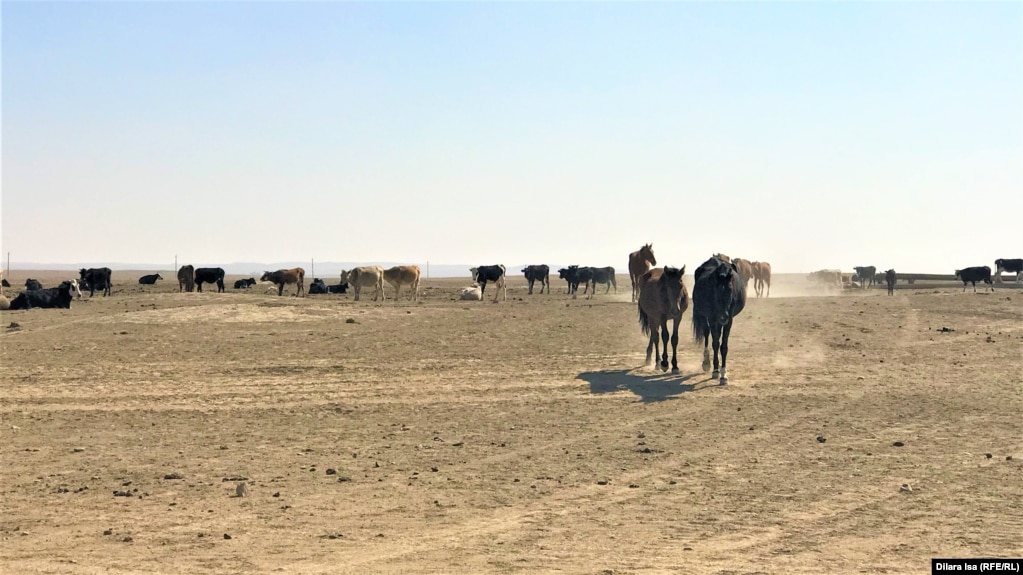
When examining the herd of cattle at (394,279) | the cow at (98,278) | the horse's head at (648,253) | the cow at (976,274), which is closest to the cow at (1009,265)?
the herd of cattle at (394,279)

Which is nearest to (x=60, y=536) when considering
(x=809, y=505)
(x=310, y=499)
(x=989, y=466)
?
(x=310, y=499)

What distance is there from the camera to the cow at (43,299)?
117 feet

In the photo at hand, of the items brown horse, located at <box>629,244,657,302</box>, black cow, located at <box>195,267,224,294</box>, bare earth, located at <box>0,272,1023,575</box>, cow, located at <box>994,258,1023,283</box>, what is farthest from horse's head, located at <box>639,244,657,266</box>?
cow, located at <box>994,258,1023,283</box>

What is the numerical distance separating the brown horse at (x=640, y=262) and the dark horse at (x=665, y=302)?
22.0 ft

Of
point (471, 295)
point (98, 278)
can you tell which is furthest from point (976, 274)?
point (98, 278)

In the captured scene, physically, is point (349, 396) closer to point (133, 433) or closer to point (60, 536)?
point (133, 433)

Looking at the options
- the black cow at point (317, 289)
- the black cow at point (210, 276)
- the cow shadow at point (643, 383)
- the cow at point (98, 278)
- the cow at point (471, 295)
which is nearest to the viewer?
the cow shadow at point (643, 383)

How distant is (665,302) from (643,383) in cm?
243

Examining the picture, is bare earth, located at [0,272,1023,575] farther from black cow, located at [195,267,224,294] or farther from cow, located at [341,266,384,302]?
black cow, located at [195,267,224,294]

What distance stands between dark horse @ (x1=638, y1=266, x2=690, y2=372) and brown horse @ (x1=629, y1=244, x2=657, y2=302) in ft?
22.0

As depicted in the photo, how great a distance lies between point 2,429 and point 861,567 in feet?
36.8

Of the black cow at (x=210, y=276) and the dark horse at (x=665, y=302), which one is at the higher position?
the black cow at (x=210, y=276)

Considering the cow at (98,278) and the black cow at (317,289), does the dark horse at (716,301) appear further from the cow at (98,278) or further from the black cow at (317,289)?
the black cow at (317,289)

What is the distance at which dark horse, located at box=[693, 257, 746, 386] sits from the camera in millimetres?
17188
